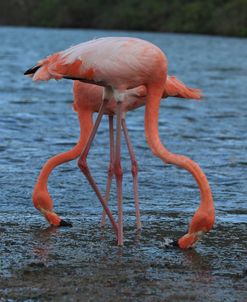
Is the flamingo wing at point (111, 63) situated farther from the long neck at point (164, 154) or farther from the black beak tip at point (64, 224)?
the black beak tip at point (64, 224)

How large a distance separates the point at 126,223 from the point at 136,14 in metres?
77.7

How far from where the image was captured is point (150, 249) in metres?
6.02

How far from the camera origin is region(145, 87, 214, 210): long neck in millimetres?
5809

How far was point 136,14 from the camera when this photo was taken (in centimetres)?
8338

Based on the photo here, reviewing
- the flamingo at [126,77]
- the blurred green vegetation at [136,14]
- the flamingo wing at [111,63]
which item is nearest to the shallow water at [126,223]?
the flamingo at [126,77]

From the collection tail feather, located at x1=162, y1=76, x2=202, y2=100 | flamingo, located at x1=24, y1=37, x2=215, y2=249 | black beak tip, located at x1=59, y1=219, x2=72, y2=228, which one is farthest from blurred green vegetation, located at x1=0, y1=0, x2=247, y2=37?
flamingo, located at x1=24, y1=37, x2=215, y2=249

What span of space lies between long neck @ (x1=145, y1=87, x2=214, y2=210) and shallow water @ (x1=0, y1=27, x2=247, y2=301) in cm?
42

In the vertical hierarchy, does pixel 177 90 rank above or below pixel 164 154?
above

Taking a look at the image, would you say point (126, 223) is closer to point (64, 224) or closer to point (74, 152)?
point (64, 224)

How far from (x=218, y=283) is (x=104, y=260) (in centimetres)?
85

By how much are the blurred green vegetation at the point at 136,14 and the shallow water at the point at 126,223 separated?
56987 mm

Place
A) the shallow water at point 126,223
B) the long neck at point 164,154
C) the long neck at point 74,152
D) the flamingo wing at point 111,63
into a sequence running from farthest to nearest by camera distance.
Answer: the long neck at point 74,152 < the flamingo wing at point 111,63 < the long neck at point 164,154 < the shallow water at point 126,223

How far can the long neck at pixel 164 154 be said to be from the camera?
581 cm

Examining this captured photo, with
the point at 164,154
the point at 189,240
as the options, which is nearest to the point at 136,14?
the point at 164,154
